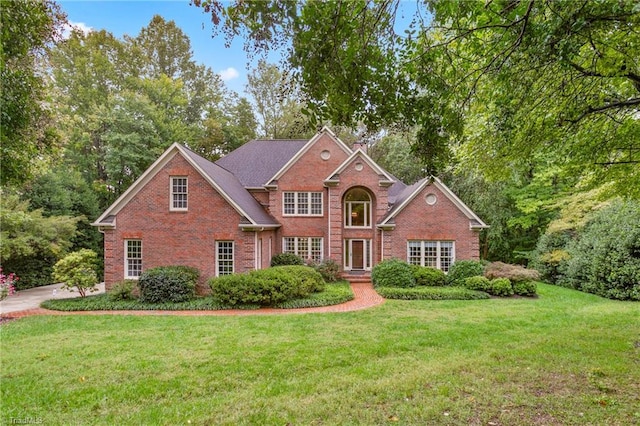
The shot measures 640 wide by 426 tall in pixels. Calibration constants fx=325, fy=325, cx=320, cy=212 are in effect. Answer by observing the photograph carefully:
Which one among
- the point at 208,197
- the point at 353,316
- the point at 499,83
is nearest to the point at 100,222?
the point at 208,197

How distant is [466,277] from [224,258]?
11.5 metres

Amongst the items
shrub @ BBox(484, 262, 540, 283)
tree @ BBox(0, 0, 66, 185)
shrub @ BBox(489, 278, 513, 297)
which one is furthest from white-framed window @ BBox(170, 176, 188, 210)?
shrub @ BBox(484, 262, 540, 283)

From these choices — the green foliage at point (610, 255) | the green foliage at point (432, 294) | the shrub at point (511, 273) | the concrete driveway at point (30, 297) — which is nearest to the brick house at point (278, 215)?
the shrub at point (511, 273)

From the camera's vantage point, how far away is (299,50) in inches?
154

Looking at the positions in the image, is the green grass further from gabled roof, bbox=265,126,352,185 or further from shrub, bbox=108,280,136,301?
gabled roof, bbox=265,126,352,185

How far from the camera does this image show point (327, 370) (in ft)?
20.5

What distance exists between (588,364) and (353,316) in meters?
6.01

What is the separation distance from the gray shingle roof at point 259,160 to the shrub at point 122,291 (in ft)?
28.5

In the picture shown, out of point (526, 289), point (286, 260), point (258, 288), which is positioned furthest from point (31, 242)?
point (526, 289)

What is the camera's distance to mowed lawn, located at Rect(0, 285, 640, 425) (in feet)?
15.4

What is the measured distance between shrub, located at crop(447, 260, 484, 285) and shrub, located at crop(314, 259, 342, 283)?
576 centimetres

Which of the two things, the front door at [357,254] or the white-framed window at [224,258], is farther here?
the front door at [357,254]

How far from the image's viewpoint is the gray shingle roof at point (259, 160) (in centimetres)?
2045

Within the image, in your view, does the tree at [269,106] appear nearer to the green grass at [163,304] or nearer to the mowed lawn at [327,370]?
the green grass at [163,304]
